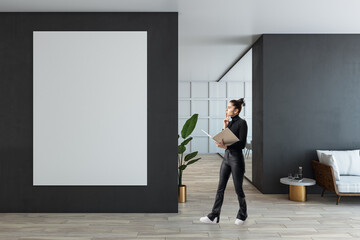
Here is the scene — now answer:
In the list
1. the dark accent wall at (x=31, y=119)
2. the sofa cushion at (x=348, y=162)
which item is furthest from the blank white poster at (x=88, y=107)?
the sofa cushion at (x=348, y=162)

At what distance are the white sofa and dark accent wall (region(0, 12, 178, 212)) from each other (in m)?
2.26

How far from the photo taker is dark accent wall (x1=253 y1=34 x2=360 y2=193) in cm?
539

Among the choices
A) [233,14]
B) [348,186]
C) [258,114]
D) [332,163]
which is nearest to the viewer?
[233,14]

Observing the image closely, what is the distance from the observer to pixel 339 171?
5066mm

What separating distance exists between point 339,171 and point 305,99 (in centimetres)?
124

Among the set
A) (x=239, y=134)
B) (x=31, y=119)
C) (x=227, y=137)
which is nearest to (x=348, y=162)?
(x=239, y=134)

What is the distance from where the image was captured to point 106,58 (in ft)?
13.8

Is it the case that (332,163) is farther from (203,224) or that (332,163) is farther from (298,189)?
(203,224)

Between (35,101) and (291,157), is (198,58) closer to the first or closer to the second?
(291,157)

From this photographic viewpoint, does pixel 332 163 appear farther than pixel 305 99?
No

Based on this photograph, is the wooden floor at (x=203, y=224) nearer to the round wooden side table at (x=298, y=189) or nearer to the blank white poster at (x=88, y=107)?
the round wooden side table at (x=298, y=189)

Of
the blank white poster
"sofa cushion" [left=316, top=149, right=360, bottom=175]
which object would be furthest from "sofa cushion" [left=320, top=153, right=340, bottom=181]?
the blank white poster

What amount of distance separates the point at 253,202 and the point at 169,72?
2238mm

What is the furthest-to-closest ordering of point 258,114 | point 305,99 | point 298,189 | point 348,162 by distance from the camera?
point 258,114 < point 305,99 < point 348,162 < point 298,189
